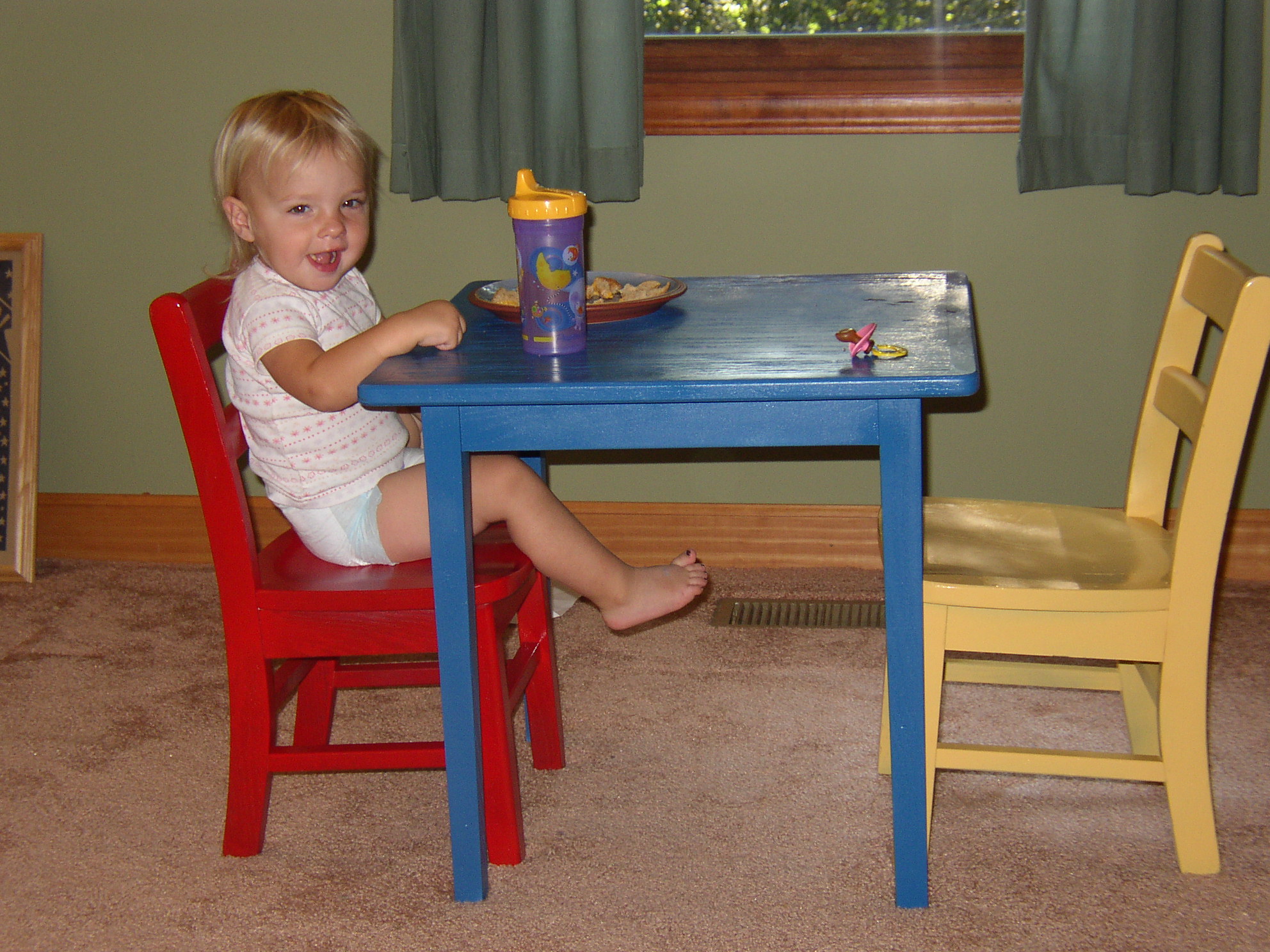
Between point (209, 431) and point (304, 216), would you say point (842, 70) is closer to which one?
point (304, 216)

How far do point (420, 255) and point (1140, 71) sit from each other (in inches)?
53.5

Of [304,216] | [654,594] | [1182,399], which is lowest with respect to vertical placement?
[654,594]

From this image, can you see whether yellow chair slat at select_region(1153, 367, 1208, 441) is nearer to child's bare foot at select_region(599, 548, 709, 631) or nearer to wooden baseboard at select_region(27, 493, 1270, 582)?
child's bare foot at select_region(599, 548, 709, 631)

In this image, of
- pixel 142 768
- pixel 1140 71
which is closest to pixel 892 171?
pixel 1140 71

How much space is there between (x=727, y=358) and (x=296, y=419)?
1.83 ft

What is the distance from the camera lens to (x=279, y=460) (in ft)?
5.14

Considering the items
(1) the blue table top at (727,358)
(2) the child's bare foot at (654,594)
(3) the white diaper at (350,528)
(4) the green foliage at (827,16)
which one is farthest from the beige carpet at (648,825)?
(4) the green foliage at (827,16)

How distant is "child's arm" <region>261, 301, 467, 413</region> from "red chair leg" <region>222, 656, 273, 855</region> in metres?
0.35

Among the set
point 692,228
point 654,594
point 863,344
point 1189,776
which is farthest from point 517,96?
point 1189,776

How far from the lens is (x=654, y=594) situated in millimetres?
1654

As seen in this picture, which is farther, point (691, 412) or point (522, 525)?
point (522, 525)

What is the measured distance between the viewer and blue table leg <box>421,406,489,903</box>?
1.35m

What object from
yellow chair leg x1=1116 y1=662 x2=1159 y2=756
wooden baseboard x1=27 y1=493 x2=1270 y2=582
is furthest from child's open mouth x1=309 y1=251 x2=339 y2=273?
yellow chair leg x1=1116 y1=662 x2=1159 y2=756

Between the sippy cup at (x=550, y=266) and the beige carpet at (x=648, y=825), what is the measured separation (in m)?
0.68
